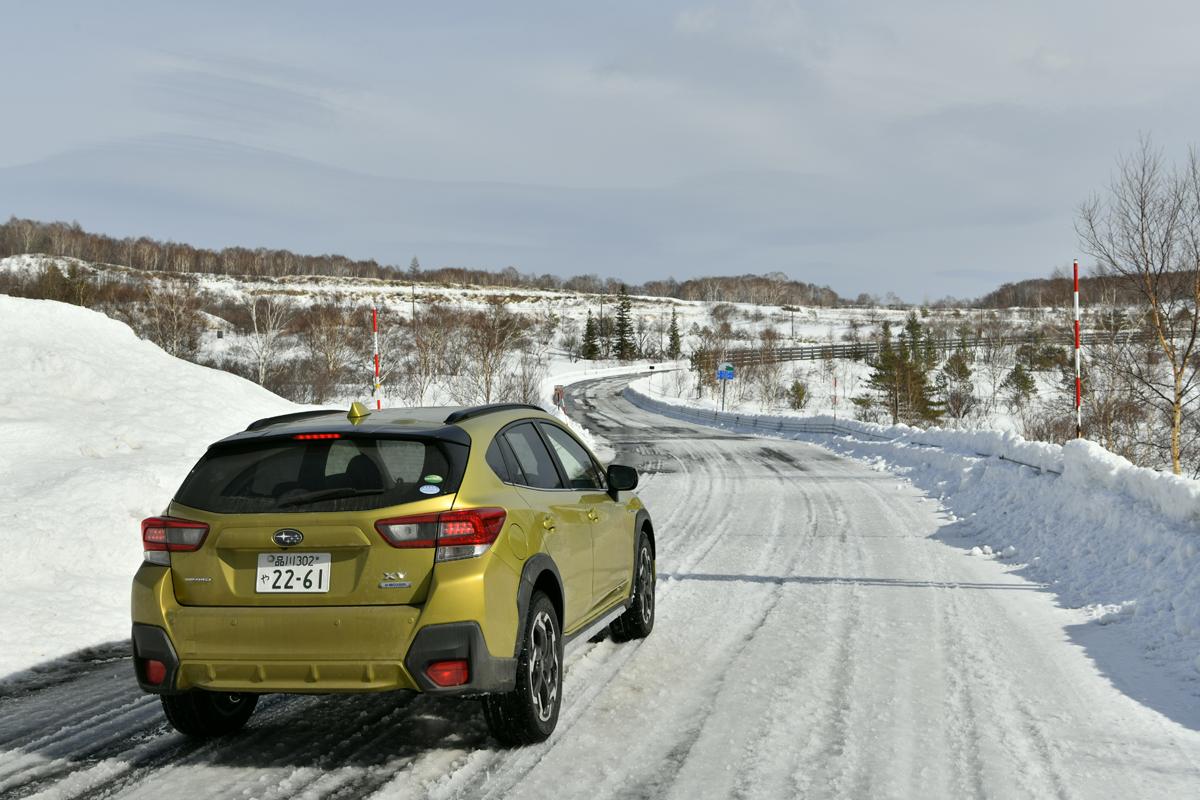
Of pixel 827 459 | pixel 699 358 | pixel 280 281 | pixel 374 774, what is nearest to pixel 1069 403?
pixel 827 459

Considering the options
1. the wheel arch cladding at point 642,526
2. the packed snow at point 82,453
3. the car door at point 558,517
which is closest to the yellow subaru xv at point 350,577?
the car door at point 558,517

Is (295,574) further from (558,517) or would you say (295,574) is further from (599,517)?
(599,517)

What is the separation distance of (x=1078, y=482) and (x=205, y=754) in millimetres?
10037

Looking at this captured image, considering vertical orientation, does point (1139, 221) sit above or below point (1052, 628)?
above

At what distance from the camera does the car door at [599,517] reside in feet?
18.1

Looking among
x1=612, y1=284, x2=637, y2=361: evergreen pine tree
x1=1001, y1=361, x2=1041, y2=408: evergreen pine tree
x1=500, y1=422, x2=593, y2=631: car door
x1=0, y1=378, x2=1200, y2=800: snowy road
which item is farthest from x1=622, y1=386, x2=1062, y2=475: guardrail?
x1=612, y1=284, x2=637, y2=361: evergreen pine tree

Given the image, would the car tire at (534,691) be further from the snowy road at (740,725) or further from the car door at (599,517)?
the car door at (599,517)

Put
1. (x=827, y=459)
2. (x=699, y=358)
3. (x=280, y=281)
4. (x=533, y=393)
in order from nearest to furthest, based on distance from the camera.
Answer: (x=827, y=459), (x=533, y=393), (x=699, y=358), (x=280, y=281)

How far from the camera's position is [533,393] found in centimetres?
4469

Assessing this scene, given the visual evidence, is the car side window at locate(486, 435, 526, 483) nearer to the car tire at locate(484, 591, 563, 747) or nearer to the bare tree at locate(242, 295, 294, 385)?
the car tire at locate(484, 591, 563, 747)

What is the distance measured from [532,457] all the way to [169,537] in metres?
1.93

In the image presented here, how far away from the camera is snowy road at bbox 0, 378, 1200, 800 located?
12.7ft

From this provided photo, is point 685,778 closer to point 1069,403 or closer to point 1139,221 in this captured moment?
point 1139,221

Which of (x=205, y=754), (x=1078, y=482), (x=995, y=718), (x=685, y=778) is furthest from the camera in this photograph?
(x=1078, y=482)
